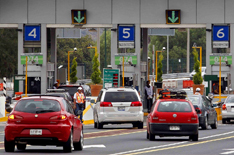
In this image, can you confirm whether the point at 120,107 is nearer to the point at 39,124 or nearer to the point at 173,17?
the point at 39,124

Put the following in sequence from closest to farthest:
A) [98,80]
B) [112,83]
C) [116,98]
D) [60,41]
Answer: [116,98]
[112,83]
[98,80]
[60,41]

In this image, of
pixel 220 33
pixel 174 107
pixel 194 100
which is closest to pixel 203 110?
pixel 194 100

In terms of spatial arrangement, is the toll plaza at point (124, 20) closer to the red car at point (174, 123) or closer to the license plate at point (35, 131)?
the red car at point (174, 123)

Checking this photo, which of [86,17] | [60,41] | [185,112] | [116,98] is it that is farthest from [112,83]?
[60,41]

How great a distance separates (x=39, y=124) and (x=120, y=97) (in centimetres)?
1149

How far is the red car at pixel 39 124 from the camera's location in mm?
16328

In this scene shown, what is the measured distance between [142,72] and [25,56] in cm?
836

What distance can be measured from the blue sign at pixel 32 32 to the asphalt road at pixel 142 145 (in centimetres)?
2210

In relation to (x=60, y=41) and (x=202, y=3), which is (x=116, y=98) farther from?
(x=60, y=41)

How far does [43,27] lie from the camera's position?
4691 cm

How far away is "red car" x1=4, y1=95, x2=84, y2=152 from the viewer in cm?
1633

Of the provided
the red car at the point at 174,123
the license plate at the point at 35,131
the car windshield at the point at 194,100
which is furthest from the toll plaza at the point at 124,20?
the license plate at the point at 35,131

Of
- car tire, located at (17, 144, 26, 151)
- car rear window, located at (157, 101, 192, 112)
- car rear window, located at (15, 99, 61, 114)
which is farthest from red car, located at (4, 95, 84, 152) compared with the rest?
car rear window, located at (157, 101, 192, 112)

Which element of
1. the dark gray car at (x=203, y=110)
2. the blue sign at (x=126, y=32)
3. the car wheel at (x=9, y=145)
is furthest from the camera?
→ the blue sign at (x=126, y=32)
